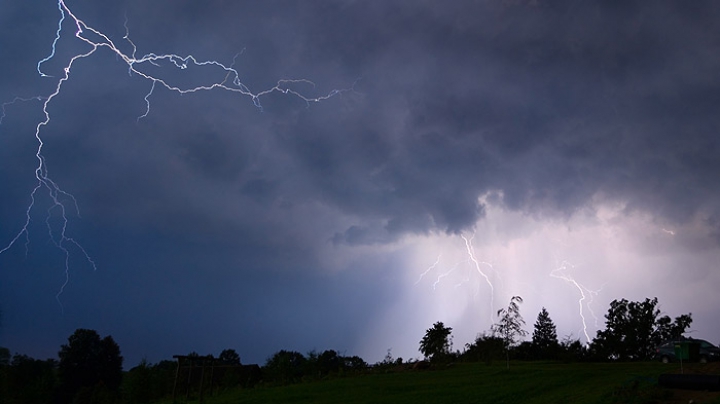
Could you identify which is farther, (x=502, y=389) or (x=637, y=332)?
(x=637, y=332)

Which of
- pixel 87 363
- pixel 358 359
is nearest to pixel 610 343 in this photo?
pixel 358 359

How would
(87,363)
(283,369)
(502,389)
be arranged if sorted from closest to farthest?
(502,389) → (283,369) → (87,363)

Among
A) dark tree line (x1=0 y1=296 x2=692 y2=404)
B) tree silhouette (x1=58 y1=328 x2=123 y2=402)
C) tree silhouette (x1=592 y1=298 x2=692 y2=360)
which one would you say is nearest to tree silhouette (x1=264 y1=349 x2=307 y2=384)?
dark tree line (x1=0 y1=296 x2=692 y2=404)

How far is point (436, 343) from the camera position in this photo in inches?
1547

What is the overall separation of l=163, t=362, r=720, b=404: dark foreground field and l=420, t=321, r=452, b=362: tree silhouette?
327 inches

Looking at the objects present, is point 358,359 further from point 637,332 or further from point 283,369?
point 637,332

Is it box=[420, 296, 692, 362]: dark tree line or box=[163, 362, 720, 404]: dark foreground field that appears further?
box=[420, 296, 692, 362]: dark tree line

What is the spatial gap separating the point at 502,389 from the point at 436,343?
1996 cm

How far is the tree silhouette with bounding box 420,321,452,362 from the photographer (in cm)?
3778

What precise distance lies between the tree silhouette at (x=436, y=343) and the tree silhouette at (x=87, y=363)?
37687 mm

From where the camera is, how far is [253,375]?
134ft

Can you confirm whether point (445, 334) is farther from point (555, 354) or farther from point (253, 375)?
point (253, 375)

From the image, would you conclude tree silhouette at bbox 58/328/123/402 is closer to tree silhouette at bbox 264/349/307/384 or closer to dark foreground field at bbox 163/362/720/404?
tree silhouette at bbox 264/349/307/384

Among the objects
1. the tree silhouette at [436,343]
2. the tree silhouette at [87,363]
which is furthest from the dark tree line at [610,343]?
the tree silhouette at [87,363]
